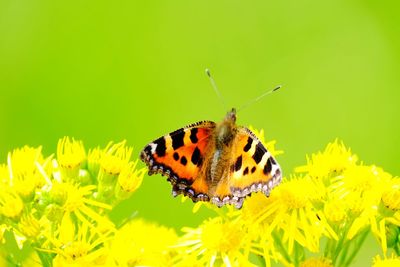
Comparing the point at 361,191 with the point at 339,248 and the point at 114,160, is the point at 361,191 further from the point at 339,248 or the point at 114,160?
the point at 114,160

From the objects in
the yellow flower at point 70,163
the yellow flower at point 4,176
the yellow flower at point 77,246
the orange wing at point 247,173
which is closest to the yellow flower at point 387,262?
the orange wing at point 247,173

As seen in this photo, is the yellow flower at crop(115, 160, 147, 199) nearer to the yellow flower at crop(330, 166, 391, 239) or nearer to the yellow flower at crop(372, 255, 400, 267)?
the yellow flower at crop(330, 166, 391, 239)

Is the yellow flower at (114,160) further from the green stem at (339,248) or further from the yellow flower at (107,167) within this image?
the green stem at (339,248)

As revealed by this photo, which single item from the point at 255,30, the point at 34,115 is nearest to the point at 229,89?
the point at 255,30

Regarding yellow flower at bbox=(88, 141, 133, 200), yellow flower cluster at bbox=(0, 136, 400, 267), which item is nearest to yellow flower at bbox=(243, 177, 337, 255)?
yellow flower cluster at bbox=(0, 136, 400, 267)

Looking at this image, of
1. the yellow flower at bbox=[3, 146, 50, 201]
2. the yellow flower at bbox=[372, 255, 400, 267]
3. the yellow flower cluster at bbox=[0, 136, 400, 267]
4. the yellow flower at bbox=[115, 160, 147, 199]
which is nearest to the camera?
the yellow flower at bbox=[372, 255, 400, 267]
